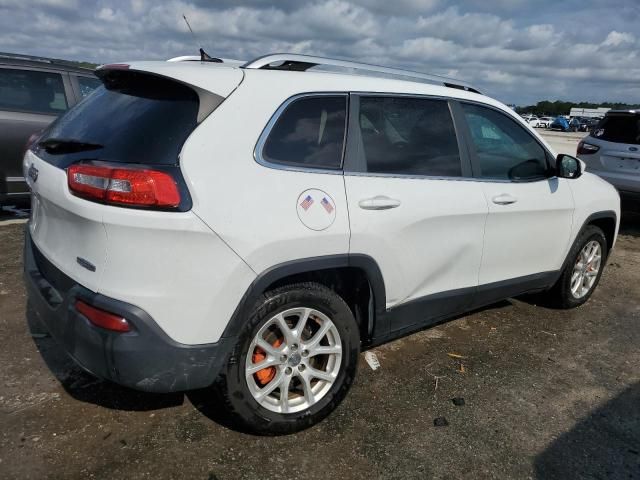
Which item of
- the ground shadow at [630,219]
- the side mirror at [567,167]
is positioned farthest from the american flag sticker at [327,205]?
the ground shadow at [630,219]

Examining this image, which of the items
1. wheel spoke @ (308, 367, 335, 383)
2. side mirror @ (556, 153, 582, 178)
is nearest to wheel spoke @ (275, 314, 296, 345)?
wheel spoke @ (308, 367, 335, 383)

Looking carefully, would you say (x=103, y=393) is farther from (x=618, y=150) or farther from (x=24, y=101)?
(x=618, y=150)

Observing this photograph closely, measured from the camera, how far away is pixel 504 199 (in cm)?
347

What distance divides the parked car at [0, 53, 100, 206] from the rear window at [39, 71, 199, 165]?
12.8 feet

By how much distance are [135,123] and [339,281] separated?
1299 mm

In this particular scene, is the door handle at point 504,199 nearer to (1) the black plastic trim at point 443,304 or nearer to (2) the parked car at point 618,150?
(1) the black plastic trim at point 443,304

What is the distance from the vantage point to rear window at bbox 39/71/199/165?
222 centimetres

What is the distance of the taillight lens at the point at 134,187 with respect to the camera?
2127 mm

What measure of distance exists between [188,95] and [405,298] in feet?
5.30

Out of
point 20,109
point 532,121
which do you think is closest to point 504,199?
point 20,109

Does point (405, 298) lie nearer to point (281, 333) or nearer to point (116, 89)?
point (281, 333)

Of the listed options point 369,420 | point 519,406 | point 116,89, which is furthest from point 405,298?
point 116,89

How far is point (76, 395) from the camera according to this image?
2.95 meters

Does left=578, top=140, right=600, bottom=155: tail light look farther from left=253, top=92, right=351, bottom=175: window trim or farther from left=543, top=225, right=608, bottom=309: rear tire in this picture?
left=253, top=92, right=351, bottom=175: window trim
